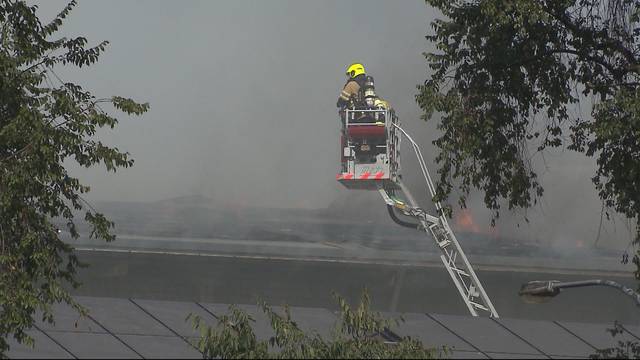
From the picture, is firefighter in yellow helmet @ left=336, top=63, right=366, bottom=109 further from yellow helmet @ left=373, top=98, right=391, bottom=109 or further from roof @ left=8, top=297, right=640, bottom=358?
roof @ left=8, top=297, right=640, bottom=358

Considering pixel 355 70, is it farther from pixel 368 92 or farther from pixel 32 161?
pixel 32 161

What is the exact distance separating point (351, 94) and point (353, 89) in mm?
188

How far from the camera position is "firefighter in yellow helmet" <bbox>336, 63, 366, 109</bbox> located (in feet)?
82.7

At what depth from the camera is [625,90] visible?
46.3ft

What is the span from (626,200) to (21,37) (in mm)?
9132

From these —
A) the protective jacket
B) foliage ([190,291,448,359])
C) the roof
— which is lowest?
the roof

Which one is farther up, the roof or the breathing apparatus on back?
the breathing apparatus on back

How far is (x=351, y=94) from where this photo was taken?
2547 centimetres

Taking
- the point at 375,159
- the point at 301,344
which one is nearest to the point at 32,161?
the point at 301,344

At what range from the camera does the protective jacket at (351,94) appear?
25.2 metres

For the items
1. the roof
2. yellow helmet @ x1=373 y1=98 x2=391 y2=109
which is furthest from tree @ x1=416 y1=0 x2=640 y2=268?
yellow helmet @ x1=373 y1=98 x2=391 y2=109

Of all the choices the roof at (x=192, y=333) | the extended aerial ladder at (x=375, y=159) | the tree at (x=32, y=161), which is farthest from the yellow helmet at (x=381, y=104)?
the tree at (x=32, y=161)

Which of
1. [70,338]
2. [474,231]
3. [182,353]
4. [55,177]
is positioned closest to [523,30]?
[55,177]

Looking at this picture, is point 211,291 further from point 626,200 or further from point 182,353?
point 626,200
